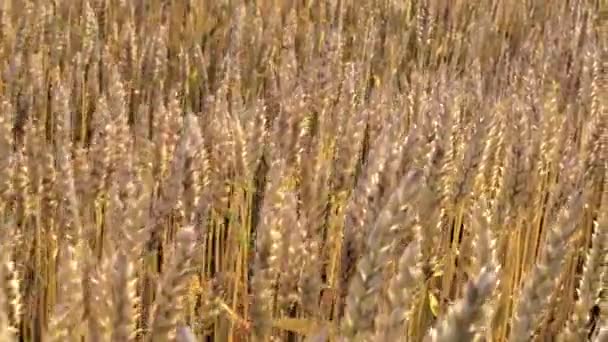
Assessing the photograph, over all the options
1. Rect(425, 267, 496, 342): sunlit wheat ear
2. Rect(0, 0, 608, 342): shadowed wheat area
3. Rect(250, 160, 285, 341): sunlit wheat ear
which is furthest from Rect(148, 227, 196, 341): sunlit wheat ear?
Rect(425, 267, 496, 342): sunlit wheat ear

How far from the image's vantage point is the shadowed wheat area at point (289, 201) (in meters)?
0.61

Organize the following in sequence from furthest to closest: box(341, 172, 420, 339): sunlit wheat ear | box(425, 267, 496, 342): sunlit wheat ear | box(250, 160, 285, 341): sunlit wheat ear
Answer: box(250, 160, 285, 341): sunlit wheat ear < box(341, 172, 420, 339): sunlit wheat ear < box(425, 267, 496, 342): sunlit wheat ear

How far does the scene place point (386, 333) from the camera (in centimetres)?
48

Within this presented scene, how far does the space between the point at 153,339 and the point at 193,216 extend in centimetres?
28

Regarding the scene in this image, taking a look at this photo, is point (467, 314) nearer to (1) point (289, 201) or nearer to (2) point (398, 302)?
(2) point (398, 302)

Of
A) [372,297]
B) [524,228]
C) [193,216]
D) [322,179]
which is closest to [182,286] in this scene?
[372,297]

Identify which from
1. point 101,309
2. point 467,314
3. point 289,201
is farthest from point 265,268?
point 467,314

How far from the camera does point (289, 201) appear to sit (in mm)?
784

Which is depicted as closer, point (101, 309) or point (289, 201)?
point (101, 309)

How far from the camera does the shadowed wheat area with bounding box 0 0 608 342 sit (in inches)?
24.2

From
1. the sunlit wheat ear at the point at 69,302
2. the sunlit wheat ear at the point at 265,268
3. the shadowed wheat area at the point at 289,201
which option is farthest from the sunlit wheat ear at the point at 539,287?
the sunlit wheat ear at the point at 69,302

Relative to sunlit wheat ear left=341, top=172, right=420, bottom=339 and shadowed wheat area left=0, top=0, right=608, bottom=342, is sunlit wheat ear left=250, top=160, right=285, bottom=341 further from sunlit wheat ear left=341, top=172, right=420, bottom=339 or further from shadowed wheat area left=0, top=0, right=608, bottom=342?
sunlit wheat ear left=341, top=172, right=420, bottom=339

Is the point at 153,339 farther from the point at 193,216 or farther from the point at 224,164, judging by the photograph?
the point at 224,164

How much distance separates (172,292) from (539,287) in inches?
11.3
